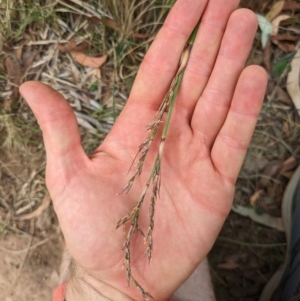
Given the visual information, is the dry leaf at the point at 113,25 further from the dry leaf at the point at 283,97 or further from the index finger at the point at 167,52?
the dry leaf at the point at 283,97

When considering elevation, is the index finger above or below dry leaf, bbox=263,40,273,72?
above

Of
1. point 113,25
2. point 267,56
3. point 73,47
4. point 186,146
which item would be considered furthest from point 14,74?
point 267,56

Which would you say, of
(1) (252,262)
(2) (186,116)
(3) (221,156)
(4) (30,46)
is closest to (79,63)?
(4) (30,46)

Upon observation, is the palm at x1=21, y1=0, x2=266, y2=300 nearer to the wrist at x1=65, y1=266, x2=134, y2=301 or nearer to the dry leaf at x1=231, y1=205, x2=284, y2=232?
the wrist at x1=65, y1=266, x2=134, y2=301

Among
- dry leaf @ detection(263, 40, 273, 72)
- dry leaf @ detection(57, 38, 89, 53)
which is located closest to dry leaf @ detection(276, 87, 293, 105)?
dry leaf @ detection(263, 40, 273, 72)

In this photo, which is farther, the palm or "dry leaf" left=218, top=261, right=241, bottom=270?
"dry leaf" left=218, top=261, right=241, bottom=270

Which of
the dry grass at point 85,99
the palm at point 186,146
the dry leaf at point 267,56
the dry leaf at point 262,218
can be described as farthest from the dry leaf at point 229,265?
the dry leaf at point 267,56
